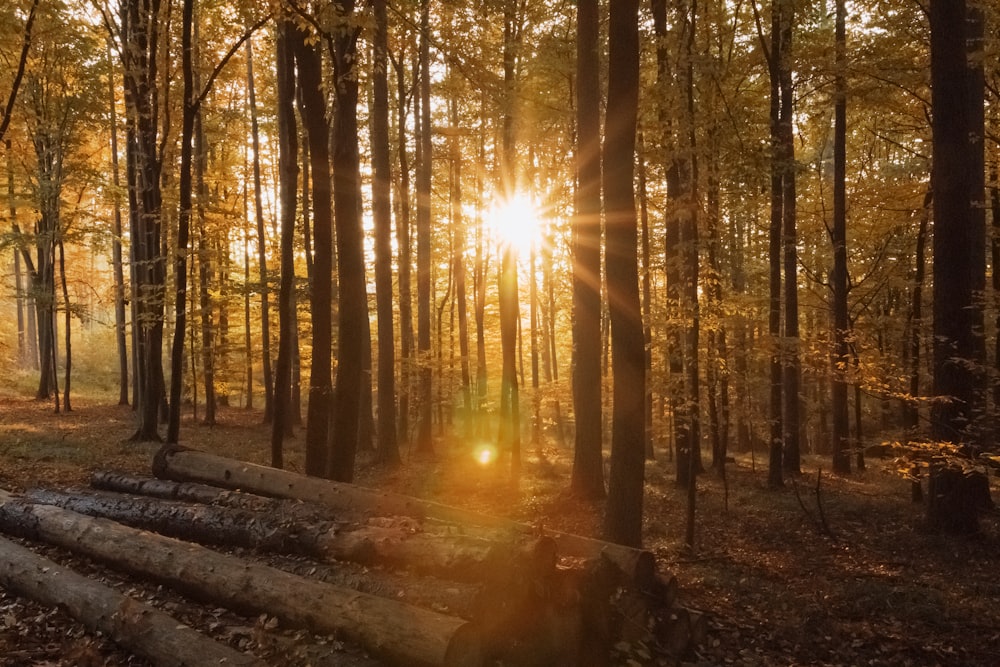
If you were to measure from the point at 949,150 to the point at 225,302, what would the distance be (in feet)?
68.3

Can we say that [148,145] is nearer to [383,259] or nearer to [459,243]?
[383,259]

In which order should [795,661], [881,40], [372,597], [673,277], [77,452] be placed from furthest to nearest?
[77,452]
[881,40]
[673,277]
[795,661]
[372,597]

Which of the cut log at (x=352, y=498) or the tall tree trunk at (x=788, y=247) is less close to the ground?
the tall tree trunk at (x=788, y=247)

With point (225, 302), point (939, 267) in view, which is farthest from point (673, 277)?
point (225, 302)

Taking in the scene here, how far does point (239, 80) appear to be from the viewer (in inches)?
1003

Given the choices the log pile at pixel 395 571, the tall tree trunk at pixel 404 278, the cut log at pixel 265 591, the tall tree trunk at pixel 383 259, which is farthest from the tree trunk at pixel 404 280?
the cut log at pixel 265 591

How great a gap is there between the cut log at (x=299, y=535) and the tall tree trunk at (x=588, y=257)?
595 cm

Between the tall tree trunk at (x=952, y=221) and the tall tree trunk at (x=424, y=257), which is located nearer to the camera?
the tall tree trunk at (x=952, y=221)

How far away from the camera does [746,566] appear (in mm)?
9297

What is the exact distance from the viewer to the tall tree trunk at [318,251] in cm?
1038

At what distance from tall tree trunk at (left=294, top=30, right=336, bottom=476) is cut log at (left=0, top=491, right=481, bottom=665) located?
3.48 m

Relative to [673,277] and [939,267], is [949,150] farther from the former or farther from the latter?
[673,277]

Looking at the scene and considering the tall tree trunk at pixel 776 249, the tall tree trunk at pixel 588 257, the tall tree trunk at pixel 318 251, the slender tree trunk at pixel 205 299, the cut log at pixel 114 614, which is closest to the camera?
the cut log at pixel 114 614

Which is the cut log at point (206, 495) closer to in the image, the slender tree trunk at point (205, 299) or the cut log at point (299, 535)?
the cut log at point (299, 535)
